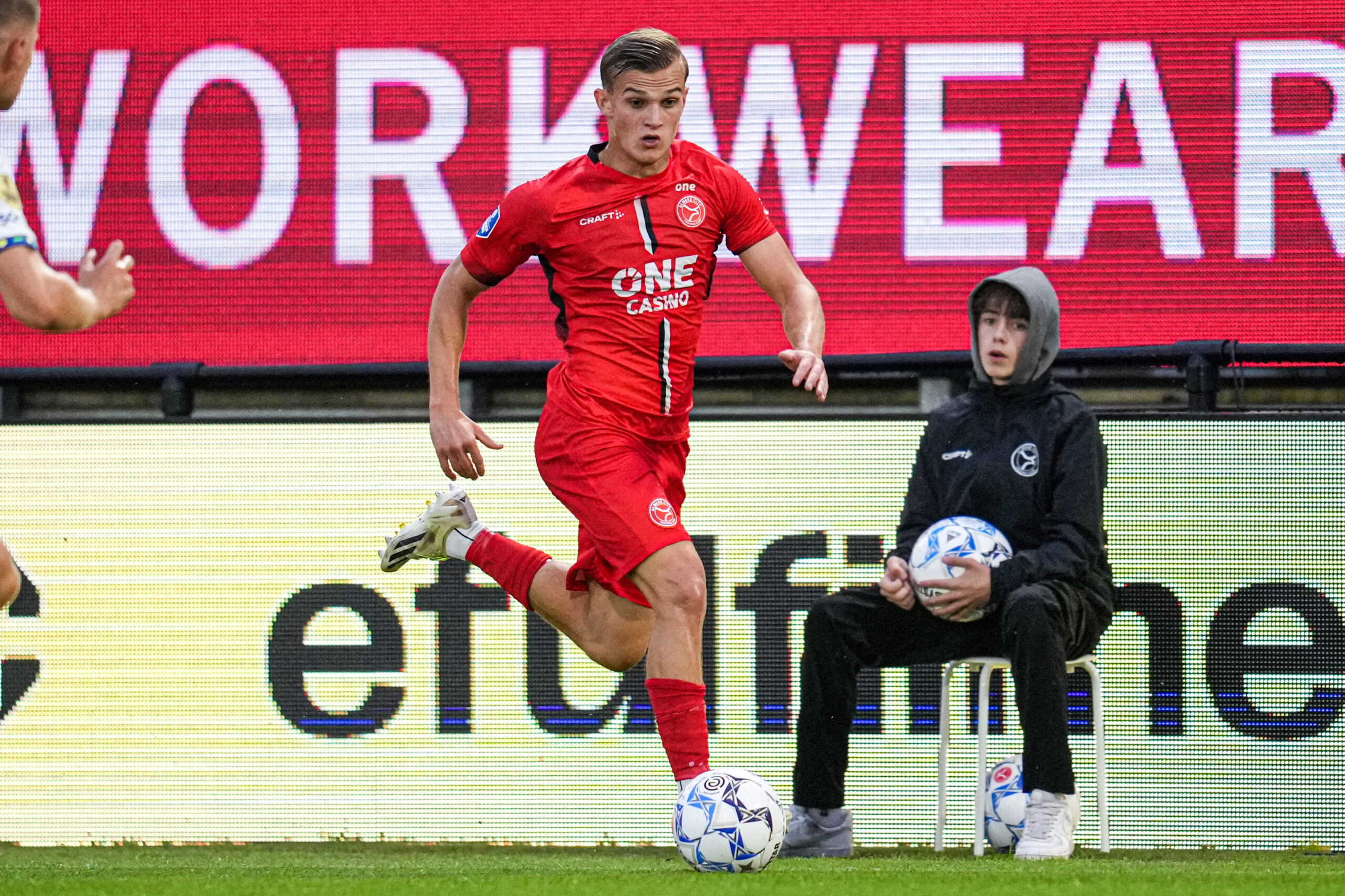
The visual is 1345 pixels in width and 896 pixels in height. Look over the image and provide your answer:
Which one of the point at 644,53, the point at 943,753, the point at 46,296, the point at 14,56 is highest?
the point at 644,53

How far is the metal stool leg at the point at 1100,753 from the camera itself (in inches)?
201

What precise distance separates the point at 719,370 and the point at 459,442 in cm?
153

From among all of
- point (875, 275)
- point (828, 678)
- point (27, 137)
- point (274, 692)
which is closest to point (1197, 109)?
point (875, 275)

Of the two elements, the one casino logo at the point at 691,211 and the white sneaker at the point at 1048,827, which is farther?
the white sneaker at the point at 1048,827

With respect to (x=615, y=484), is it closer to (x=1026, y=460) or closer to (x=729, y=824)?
(x=729, y=824)

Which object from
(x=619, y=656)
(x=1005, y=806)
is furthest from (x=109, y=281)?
(x=1005, y=806)

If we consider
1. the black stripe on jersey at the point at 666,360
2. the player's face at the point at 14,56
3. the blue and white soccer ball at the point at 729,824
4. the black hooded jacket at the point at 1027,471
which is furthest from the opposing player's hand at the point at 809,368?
the player's face at the point at 14,56

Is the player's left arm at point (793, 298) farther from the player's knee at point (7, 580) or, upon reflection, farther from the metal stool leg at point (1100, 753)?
the player's knee at point (7, 580)

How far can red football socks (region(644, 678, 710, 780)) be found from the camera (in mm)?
4152

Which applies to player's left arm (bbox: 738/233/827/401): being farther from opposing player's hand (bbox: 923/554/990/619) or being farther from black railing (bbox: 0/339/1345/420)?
black railing (bbox: 0/339/1345/420)

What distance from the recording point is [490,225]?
4691 mm

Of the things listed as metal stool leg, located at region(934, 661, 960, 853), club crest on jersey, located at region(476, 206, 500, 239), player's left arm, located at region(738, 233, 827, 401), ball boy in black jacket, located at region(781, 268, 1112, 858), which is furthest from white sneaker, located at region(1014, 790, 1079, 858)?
club crest on jersey, located at region(476, 206, 500, 239)

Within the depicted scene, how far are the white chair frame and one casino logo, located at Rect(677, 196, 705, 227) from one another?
1556 mm

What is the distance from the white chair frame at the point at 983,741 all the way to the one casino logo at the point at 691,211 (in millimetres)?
1556
